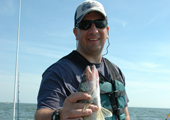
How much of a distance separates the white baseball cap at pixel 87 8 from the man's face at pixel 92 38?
0.27 ft

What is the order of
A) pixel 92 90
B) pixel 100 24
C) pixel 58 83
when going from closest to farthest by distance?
pixel 92 90 < pixel 58 83 < pixel 100 24

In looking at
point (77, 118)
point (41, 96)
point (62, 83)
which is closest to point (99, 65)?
point (62, 83)

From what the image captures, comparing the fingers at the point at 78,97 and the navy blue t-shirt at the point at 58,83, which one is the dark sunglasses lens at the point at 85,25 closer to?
the navy blue t-shirt at the point at 58,83

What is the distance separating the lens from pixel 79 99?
201cm

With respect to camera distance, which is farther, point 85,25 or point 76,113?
point 85,25

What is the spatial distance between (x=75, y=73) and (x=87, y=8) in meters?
1.06

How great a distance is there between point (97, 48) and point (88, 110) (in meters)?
1.41

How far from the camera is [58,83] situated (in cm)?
255

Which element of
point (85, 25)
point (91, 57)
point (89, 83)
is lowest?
point (89, 83)

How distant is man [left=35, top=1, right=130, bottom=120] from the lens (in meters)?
2.05

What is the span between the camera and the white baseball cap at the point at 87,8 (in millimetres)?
3123

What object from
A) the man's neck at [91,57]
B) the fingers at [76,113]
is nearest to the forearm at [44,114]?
the fingers at [76,113]

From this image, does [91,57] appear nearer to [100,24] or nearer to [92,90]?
[100,24]

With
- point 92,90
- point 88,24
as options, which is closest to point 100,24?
point 88,24
